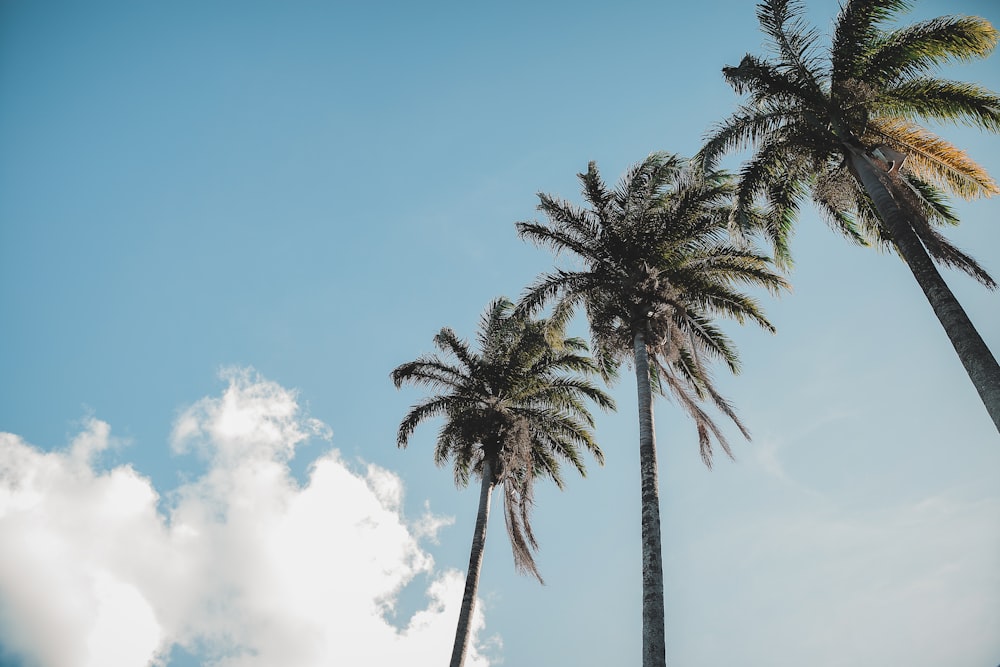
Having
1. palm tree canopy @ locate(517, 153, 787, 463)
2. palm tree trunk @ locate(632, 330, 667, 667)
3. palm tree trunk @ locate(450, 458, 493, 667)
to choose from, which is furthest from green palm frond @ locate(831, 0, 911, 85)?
palm tree trunk @ locate(450, 458, 493, 667)

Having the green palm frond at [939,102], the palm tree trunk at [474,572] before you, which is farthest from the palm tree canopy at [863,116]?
the palm tree trunk at [474,572]

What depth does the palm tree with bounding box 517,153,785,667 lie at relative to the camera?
19.1 metres

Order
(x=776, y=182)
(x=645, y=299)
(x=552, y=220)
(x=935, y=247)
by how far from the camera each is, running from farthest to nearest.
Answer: (x=552, y=220) < (x=645, y=299) < (x=776, y=182) < (x=935, y=247)

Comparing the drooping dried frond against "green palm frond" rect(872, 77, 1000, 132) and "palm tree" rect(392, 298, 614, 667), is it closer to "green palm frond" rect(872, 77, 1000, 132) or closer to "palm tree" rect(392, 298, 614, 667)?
"green palm frond" rect(872, 77, 1000, 132)

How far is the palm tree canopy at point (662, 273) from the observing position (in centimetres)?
1916

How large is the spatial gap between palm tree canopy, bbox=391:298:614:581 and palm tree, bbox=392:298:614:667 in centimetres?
4

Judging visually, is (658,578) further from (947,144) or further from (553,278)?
(947,144)

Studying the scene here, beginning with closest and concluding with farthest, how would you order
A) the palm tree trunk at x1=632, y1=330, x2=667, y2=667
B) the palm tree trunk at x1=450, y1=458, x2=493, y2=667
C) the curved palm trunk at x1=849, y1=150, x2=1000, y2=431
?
1. the curved palm trunk at x1=849, y1=150, x2=1000, y2=431
2. the palm tree trunk at x1=632, y1=330, x2=667, y2=667
3. the palm tree trunk at x1=450, y1=458, x2=493, y2=667

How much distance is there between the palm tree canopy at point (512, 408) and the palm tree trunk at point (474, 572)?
0.44m

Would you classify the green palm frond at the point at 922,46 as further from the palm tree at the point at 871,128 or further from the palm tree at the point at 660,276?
the palm tree at the point at 660,276

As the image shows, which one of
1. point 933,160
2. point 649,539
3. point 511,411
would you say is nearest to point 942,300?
point 933,160

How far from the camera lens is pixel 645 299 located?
62.8ft

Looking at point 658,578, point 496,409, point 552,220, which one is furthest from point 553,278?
point 658,578

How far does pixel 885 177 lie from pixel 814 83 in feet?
9.59
